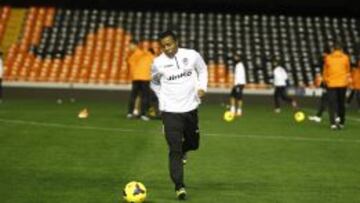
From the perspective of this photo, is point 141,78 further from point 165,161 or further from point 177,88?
point 177,88

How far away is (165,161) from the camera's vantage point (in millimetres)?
13867

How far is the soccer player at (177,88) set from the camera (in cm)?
1042

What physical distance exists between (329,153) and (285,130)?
16.9 feet

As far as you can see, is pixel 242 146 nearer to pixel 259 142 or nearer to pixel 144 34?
pixel 259 142

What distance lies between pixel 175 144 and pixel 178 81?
0.83 metres

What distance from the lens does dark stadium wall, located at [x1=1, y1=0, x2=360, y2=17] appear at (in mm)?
42750


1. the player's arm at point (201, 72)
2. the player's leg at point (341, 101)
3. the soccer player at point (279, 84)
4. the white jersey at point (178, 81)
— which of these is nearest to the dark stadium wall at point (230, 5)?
the soccer player at point (279, 84)

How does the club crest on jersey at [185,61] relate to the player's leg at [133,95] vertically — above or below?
above

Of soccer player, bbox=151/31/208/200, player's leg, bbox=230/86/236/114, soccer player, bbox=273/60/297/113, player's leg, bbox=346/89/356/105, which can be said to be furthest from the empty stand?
soccer player, bbox=151/31/208/200

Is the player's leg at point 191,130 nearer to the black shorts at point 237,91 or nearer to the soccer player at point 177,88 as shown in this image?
the soccer player at point 177,88

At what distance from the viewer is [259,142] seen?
57.1ft

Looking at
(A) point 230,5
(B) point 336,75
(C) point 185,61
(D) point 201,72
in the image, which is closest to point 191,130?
(D) point 201,72

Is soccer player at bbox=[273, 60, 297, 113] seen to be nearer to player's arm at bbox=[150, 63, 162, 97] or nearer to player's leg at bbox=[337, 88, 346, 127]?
player's leg at bbox=[337, 88, 346, 127]

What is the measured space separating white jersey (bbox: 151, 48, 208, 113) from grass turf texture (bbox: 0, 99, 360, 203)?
3.81ft
